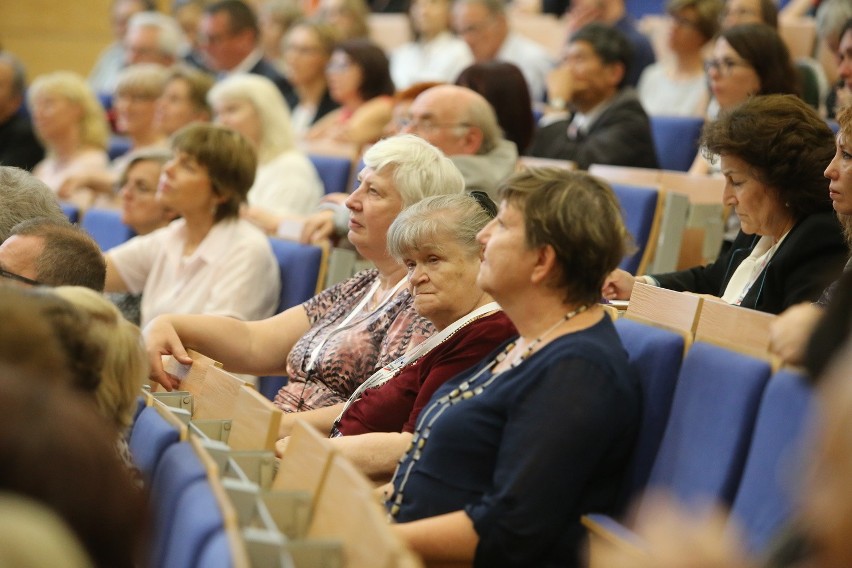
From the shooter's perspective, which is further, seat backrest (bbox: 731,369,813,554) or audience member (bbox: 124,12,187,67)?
audience member (bbox: 124,12,187,67)

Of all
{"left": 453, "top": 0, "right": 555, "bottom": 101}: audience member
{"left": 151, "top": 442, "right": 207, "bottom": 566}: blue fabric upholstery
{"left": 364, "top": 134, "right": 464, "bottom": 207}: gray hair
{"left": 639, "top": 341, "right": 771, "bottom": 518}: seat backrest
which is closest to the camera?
{"left": 151, "top": 442, "right": 207, "bottom": 566}: blue fabric upholstery

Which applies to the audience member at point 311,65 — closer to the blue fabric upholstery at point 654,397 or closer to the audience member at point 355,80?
the audience member at point 355,80

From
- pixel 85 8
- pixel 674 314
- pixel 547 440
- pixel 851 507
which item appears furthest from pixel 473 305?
pixel 85 8

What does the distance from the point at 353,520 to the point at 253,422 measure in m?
0.46

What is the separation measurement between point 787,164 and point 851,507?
148 cm

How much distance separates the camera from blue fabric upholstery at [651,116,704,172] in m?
4.21

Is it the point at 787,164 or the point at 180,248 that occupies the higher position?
the point at 787,164

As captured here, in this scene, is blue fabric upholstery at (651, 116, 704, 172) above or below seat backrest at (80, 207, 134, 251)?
above

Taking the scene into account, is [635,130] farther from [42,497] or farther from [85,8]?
[85,8]

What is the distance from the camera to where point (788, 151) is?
2227mm

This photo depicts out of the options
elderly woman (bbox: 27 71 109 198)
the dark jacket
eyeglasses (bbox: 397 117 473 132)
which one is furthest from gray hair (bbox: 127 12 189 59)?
eyeglasses (bbox: 397 117 473 132)

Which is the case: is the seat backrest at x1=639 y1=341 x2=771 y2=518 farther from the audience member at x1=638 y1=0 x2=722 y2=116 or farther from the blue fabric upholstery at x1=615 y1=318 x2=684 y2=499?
the audience member at x1=638 y1=0 x2=722 y2=116

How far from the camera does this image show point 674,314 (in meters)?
2.01

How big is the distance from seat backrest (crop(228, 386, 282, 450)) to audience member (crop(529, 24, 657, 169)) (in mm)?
2247
